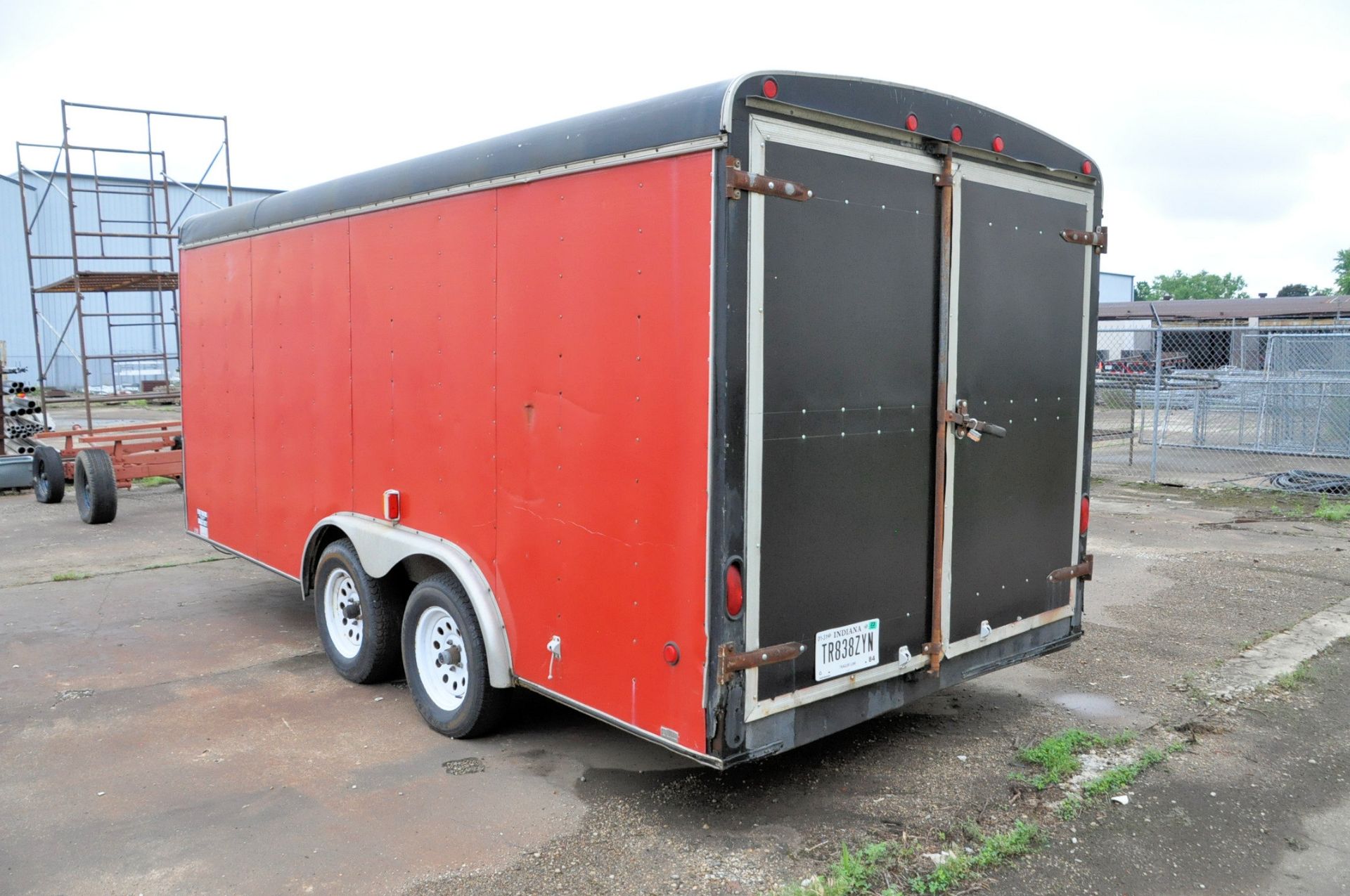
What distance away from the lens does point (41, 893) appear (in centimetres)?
368

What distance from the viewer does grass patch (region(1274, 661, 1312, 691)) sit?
582 centimetres

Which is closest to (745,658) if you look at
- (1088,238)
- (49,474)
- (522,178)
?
(522,178)

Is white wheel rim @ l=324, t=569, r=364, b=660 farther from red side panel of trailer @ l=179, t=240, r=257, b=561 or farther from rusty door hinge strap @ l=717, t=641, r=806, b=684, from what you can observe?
rusty door hinge strap @ l=717, t=641, r=806, b=684

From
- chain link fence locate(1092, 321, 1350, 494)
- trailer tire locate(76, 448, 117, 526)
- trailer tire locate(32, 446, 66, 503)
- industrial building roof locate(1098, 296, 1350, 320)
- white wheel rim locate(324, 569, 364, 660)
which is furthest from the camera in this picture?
industrial building roof locate(1098, 296, 1350, 320)

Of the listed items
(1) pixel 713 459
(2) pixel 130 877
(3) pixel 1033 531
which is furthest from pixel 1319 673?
(2) pixel 130 877

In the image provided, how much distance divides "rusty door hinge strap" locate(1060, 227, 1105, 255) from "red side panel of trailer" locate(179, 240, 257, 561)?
191 inches

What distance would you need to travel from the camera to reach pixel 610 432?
13.3 ft

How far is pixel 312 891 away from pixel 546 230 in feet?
8.67

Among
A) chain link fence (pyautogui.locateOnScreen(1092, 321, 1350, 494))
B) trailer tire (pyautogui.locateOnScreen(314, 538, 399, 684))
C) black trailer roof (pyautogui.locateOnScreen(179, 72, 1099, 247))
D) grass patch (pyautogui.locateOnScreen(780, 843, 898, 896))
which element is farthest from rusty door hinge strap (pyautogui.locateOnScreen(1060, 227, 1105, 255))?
chain link fence (pyautogui.locateOnScreen(1092, 321, 1350, 494))

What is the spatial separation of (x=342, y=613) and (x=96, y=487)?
6634 mm

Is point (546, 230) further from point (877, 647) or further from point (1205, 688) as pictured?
point (1205, 688)

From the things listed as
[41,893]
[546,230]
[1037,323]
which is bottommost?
[41,893]

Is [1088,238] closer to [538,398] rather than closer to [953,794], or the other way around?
[953,794]

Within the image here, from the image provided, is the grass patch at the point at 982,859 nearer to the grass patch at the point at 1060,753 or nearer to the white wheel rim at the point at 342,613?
the grass patch at the point at 1060,753
